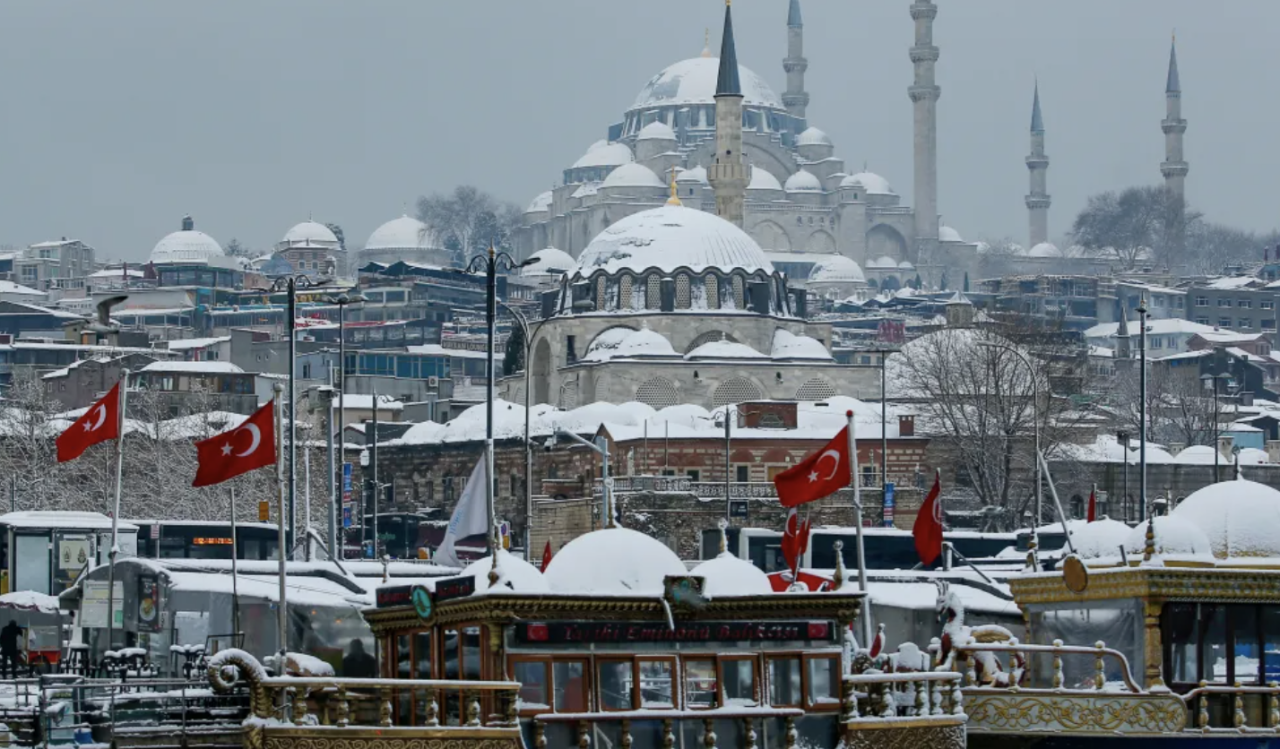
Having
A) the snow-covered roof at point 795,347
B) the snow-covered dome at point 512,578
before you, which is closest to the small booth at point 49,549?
the snow-covered dome at point 512,578

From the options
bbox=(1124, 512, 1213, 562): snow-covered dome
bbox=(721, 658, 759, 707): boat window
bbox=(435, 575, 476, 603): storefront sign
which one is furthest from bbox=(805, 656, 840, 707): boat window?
bbox=(1124, 512, 1213, 562): snow-covered dome

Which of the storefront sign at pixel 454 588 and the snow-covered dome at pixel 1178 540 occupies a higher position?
the snow-covered dome at pixel 1178 540

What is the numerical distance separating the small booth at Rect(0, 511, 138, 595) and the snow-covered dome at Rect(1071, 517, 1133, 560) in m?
16.5

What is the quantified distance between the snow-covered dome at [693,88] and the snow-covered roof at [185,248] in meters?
28.3

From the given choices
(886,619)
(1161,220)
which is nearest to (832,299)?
(1161,220)

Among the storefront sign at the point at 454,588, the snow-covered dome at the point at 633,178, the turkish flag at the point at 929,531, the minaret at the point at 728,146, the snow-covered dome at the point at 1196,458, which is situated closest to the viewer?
the storefront sign at the point at 454,588

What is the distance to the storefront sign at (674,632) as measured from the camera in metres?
16.6

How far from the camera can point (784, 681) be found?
17328 mm

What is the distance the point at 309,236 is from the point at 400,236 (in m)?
11.0

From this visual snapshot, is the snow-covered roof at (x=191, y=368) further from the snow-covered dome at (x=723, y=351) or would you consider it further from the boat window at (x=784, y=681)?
the boat window at (x=784, y=681)

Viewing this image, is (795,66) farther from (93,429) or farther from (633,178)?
(93,429)

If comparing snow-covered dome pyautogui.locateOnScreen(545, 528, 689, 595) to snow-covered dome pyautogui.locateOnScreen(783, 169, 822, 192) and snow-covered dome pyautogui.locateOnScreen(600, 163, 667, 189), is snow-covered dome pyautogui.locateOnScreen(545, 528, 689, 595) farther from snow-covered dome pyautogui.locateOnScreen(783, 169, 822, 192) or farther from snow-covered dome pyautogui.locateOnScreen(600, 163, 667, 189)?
snow-covered dome pyautogui.locateOnScreen(783, 169, 822, 192)

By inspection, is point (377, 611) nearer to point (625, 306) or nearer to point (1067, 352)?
point (625, 306)

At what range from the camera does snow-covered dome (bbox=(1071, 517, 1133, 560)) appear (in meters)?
20.4
